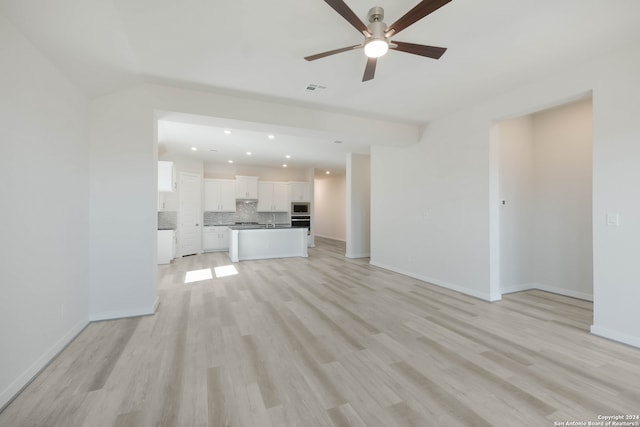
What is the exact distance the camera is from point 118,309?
335 cm

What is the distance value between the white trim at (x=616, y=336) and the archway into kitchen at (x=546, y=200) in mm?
1243

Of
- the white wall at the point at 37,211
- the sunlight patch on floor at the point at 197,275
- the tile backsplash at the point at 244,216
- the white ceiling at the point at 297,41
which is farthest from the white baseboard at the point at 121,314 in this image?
the tile backsplash at the point at 244,216

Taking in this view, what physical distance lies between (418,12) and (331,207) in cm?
1095

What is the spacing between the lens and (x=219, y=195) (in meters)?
9.06

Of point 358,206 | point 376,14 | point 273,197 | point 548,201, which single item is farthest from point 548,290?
point 273,197

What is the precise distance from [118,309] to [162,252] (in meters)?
3.67

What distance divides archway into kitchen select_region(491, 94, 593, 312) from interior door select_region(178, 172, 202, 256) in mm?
7764

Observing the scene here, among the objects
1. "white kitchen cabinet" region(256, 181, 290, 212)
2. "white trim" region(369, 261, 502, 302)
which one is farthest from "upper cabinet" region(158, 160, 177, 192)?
"white trim" region(369, 261, 502, 302)

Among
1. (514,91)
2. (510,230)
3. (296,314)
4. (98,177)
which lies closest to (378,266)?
(510,230)

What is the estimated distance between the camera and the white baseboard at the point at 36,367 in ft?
6.13

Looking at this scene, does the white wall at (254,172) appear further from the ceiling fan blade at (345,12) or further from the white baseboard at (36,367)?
the ceiling fan blade at (345,12)

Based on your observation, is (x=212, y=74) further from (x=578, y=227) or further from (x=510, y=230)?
(x=578, y=227)

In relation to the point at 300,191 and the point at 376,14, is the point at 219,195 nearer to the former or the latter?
the point at 300,191

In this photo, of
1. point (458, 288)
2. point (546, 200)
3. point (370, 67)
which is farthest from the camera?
point (546, 200)
